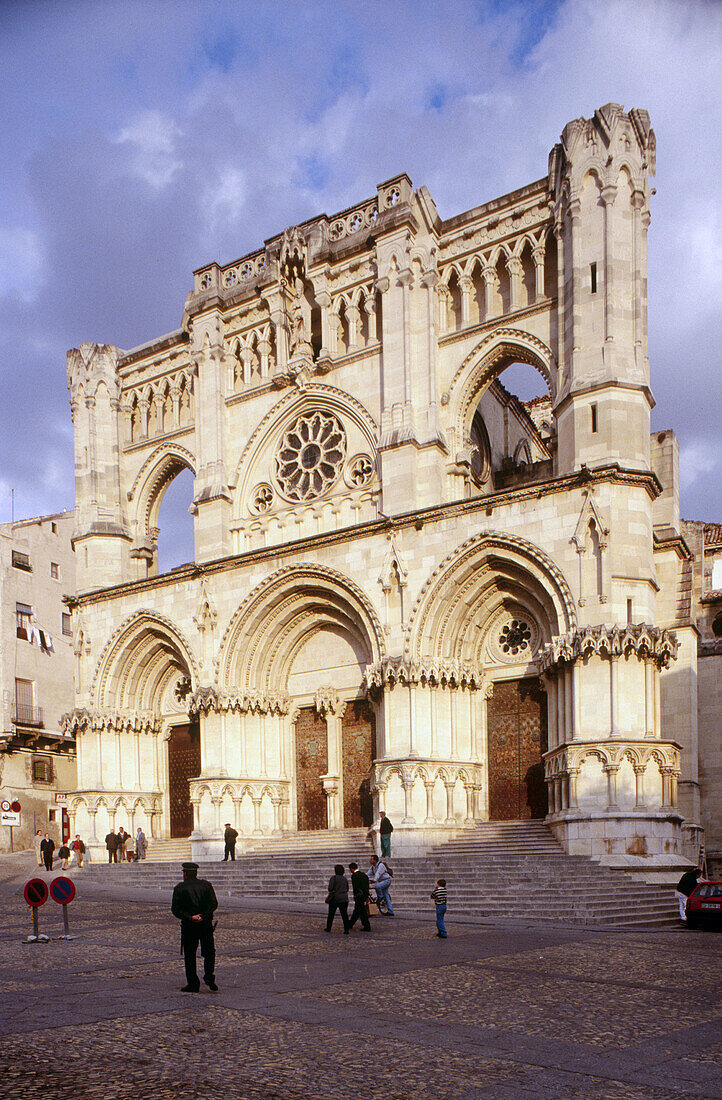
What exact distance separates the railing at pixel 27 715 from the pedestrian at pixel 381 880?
2683 centimetres

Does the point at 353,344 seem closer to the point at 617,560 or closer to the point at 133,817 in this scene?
the point at 617,560

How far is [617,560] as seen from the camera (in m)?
23.1

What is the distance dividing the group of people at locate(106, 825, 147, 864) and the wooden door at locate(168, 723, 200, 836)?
1.47 meters

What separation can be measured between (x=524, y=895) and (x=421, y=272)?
16682 mm

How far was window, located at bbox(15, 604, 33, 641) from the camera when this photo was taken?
145 ft

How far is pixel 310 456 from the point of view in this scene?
3055 cm

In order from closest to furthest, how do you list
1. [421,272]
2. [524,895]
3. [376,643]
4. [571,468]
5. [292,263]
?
[524,895], [571,468], [376,643], [421,272], [292,263]

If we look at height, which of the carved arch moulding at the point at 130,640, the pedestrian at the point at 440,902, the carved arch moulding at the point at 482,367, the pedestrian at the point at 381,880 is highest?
the carved arch moulding at the point at 482,367

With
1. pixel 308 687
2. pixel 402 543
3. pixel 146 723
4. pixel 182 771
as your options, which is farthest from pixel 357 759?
pixel 146 723

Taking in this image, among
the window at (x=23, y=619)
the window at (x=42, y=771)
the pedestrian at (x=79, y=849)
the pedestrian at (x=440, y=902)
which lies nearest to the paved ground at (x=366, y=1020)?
the pedestrian at (x=440, y=902)

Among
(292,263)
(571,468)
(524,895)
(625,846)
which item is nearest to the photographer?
(524,895)

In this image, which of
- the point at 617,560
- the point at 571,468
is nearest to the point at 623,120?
the point at 571,468

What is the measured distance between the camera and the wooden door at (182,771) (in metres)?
32.1

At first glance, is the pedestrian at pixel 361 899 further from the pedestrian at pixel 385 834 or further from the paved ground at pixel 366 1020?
the pedestrian at pixel 385 834
